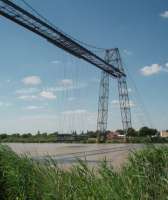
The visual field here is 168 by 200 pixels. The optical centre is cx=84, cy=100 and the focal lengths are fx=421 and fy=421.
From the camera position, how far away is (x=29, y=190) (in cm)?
641

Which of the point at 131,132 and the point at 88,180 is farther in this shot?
the point at 131,132

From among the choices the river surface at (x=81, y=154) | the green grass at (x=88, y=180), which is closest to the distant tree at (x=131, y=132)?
the river surface at (x=81, y=154)

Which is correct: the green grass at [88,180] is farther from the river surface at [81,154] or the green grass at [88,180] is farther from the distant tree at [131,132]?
the distant tree at [131,132]

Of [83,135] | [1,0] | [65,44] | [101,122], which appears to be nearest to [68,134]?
[83,135]

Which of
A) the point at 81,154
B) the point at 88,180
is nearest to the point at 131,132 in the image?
the point at 81,154

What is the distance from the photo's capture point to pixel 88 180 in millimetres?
5375

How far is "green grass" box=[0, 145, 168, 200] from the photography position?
15.3 ft

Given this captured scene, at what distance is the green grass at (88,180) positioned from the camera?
184 inches

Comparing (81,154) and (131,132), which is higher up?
(131,132)

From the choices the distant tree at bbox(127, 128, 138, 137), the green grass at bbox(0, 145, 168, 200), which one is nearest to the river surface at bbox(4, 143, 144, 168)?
the green grass at bbox(0, 145, 168, 200)

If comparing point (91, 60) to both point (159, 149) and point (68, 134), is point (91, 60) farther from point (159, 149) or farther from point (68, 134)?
point (159, 149)

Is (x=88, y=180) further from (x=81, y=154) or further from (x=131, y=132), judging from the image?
(x=131, y=132)

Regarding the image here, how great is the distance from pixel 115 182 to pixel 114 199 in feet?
1.17

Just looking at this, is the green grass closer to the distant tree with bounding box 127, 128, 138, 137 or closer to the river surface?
the river surface
